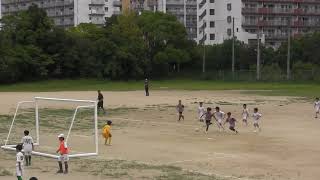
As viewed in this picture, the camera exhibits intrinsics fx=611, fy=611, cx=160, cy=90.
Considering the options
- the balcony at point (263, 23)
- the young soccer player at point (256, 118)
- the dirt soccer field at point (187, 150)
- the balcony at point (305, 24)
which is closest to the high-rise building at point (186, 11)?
the balcony at point (263, 23)

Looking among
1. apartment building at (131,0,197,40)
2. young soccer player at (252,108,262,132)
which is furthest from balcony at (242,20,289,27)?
young soccer player at (252,108,262,132)

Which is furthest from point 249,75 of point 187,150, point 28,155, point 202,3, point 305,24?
point 28,155

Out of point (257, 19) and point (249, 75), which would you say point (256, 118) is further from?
point (257, 19)

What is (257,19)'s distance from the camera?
11931cm

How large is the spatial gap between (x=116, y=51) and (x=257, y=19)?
38.0 m

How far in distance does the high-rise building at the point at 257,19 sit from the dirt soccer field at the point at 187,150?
77.0 m

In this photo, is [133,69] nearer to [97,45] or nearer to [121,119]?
[97,45]

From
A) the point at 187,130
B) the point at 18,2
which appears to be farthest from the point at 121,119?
the point at 18,2

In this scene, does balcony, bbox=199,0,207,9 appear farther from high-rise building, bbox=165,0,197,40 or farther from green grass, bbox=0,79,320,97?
green grass, bbox=0,79,320,97

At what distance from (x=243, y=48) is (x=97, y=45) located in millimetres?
25407

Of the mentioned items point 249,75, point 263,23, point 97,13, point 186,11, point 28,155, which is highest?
point 186,11

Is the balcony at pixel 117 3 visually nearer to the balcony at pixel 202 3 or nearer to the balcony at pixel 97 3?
the balcony at pixel 97 3

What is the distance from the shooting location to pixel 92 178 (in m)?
18.1

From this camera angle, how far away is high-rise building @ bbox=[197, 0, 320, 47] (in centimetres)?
11781
